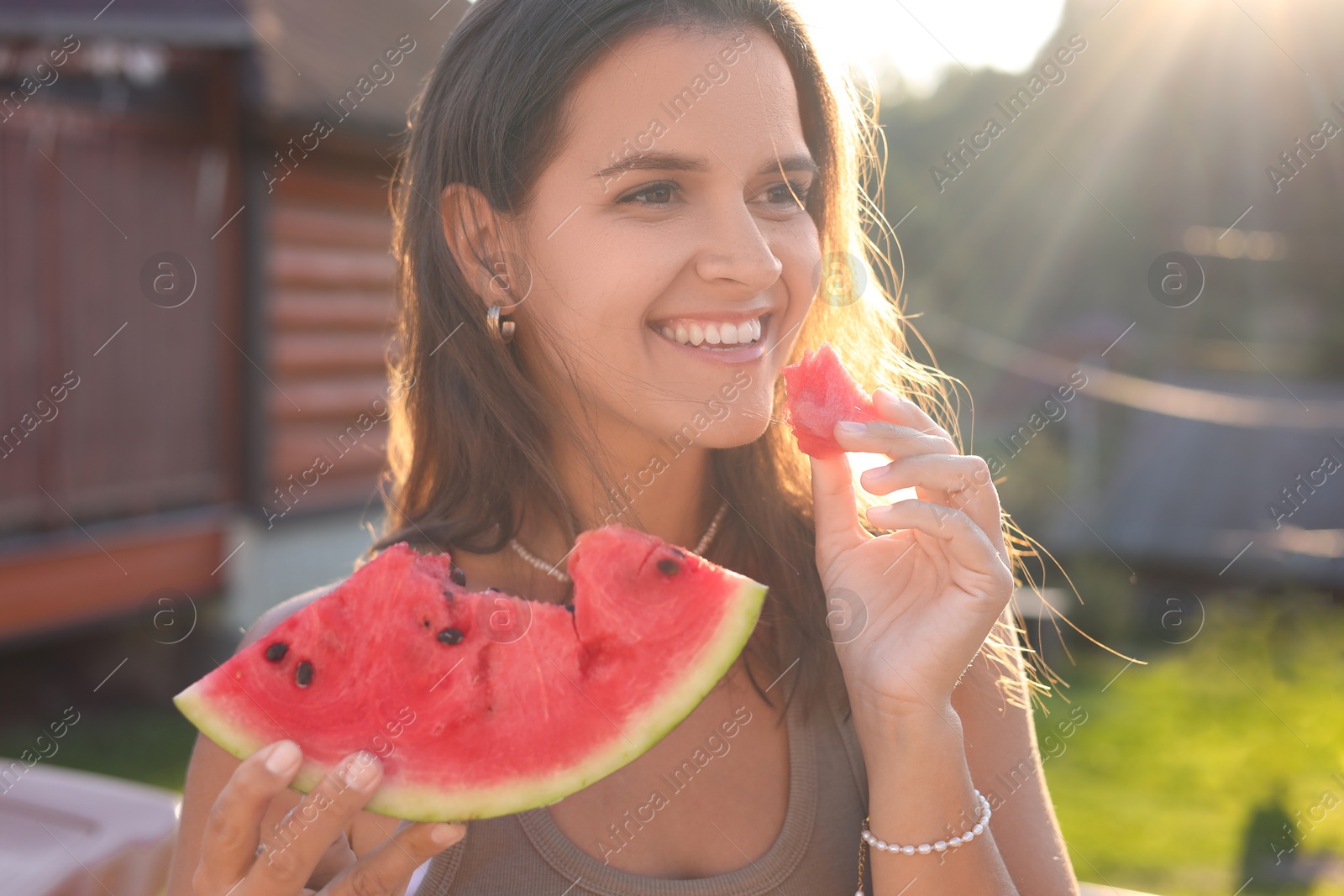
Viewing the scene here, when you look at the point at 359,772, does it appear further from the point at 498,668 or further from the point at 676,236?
the point at 676,236

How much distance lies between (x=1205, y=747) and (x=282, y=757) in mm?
6431

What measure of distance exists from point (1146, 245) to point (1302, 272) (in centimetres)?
248

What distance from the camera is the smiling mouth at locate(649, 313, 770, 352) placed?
1.92 metres

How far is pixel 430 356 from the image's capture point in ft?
7.48

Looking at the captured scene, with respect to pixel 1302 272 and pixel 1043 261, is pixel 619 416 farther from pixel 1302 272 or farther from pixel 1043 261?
pixel 1043 261

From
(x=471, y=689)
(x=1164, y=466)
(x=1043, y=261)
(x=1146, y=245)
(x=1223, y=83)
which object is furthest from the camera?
(x=1043, y=261)

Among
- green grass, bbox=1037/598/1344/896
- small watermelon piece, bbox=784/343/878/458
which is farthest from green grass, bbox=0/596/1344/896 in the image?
small watermelon piece, bbox=784/343/878/458

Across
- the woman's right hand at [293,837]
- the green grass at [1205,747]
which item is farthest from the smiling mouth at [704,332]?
the green grass at [1205,747]

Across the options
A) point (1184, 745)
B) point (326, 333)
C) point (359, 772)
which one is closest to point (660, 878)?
point (359, 772)

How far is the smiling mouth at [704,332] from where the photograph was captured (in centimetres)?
192

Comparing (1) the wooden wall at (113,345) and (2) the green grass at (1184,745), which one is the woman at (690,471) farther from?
(1) the wooden wall at (113,345)

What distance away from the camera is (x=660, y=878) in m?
1.85

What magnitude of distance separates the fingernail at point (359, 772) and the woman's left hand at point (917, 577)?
82 cm

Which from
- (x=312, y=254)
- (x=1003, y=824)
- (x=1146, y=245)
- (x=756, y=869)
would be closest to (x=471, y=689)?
(x=756, y=869)
